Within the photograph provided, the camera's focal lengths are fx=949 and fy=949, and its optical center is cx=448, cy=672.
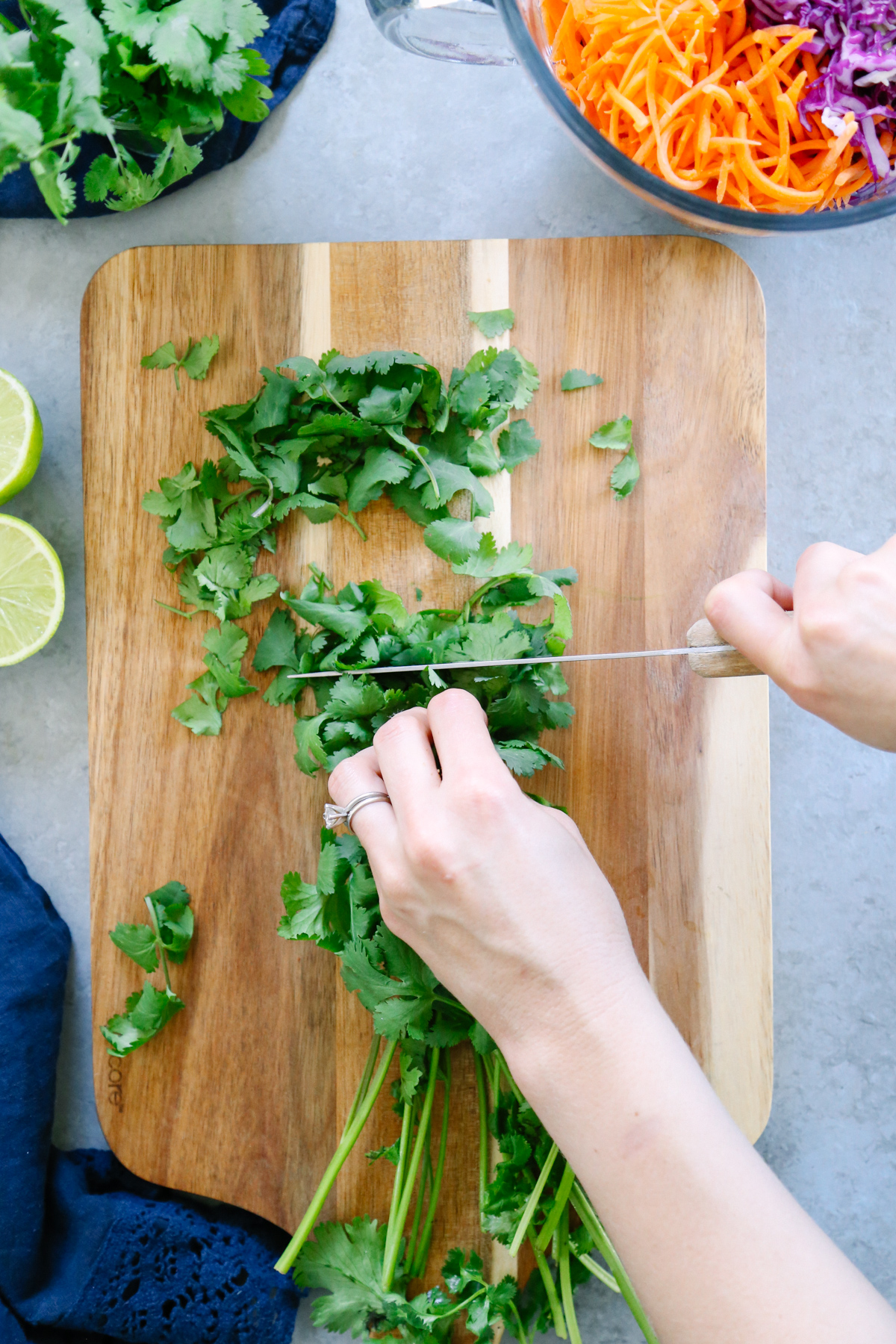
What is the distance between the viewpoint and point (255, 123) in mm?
1268

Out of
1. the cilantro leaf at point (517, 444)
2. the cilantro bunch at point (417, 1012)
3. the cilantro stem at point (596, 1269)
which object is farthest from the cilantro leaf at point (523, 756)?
the cilantro stem at point (596, 1269)

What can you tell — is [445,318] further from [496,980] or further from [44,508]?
[496,980]

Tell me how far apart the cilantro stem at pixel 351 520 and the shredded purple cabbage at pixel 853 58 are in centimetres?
69

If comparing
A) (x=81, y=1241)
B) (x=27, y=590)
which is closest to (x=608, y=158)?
(x=27, y=590)

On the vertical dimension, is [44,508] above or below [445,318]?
below

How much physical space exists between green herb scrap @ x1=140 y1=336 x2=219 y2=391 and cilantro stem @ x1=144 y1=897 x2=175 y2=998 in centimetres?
66

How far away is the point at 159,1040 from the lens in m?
1.19

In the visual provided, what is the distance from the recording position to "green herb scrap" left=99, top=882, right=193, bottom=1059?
1.16m

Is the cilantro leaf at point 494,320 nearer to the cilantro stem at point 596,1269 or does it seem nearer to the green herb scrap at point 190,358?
the green herb scrap at point 190,358

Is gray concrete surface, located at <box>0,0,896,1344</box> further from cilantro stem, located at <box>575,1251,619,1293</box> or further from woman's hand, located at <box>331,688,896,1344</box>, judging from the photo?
woman's hand, located at <box>331,688,896,1344</box>

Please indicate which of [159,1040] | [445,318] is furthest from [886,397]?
[159,1040]

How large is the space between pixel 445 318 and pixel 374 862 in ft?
2.29

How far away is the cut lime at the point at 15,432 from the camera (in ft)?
3.84

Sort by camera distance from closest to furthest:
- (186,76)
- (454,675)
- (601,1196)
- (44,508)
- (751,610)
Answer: (601,1196) < (751,610) < (186,76) < (454,675) < (44,508)
